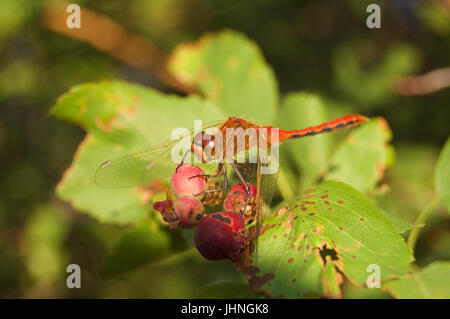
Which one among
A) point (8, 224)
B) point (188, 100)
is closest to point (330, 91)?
point (188, 100)

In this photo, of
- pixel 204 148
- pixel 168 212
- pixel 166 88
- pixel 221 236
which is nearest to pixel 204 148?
pixel 204 148

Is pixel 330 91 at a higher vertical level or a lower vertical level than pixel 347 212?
higher

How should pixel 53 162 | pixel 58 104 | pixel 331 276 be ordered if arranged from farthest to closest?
pixel 53 162 → pixel 58 104 → pixel 331 276

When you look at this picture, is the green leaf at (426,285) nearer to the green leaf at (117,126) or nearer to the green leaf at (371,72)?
the green leaf at (117,126)

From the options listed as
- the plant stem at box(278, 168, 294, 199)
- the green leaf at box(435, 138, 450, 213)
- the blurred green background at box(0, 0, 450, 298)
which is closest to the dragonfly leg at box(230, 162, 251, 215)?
the plant stem at box(278, 168, 294, 199)

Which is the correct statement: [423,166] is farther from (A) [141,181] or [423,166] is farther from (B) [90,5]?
(B) [90,5]

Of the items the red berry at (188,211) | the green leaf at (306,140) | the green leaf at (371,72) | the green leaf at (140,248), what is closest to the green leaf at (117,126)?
the green leaf at (140,248)

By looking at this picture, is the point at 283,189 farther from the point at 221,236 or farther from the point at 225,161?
the point at 221,236
